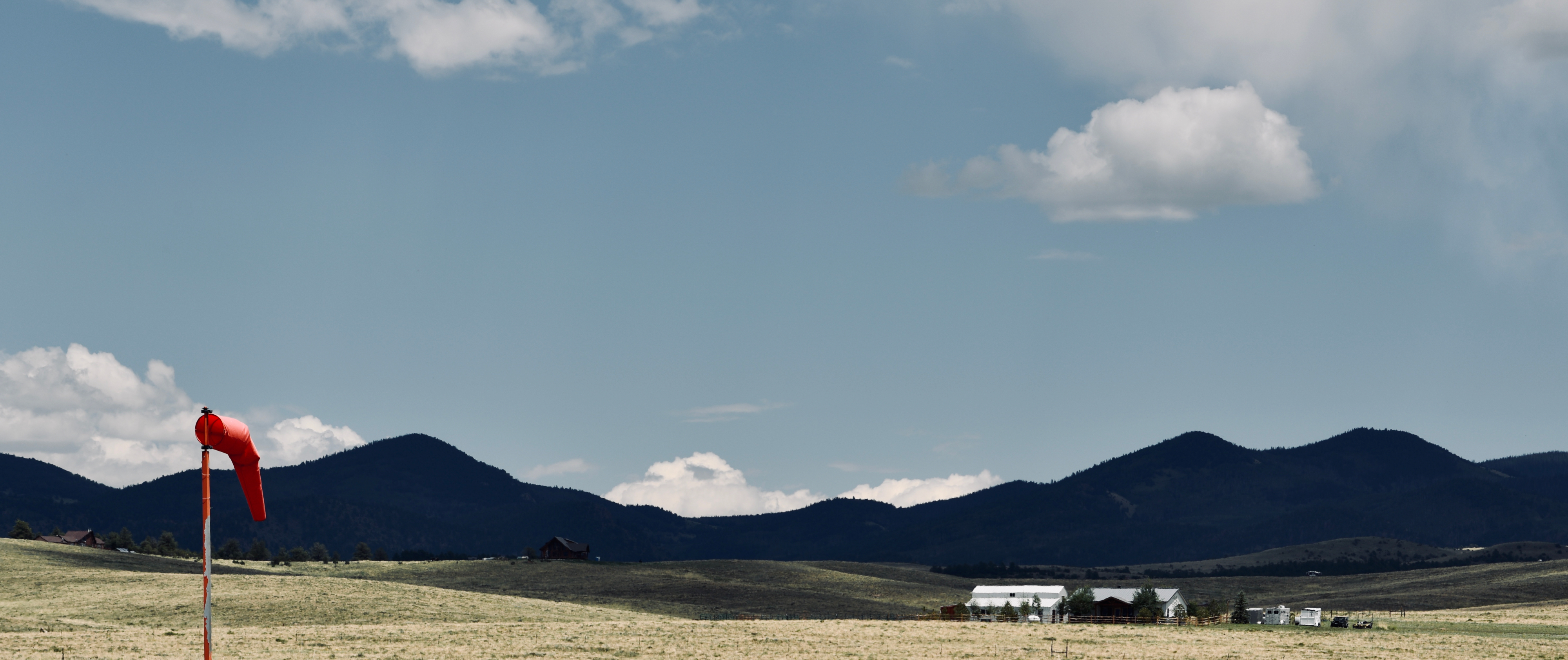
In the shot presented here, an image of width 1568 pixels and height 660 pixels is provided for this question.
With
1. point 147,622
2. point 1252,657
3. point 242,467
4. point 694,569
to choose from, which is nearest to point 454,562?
point 694,569

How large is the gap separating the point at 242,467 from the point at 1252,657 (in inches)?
1744

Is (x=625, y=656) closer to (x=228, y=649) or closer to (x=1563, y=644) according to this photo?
(x=228, y=649)

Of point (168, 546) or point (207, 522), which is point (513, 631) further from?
point (168, 546)

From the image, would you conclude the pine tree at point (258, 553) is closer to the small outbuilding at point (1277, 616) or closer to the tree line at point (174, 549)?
the tree line at point (174, 549)

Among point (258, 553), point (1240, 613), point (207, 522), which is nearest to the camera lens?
point (207, 522)

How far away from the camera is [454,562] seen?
168500mm

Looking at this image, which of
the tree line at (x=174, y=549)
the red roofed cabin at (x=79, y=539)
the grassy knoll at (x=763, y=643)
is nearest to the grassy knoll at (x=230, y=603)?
the grassy knoll at (x=763, y=643)

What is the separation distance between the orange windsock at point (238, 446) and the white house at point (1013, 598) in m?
78.3

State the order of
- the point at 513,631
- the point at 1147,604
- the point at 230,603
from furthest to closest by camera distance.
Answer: the point at 1147,604, the point at 230,603, the point at 513,631

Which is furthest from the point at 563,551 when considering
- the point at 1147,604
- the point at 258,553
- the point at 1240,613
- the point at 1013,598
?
the point at 1240,613

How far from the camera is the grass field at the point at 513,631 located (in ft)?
184

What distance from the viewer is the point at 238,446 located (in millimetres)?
24625

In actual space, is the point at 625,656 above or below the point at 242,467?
below

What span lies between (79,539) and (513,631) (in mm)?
128431
